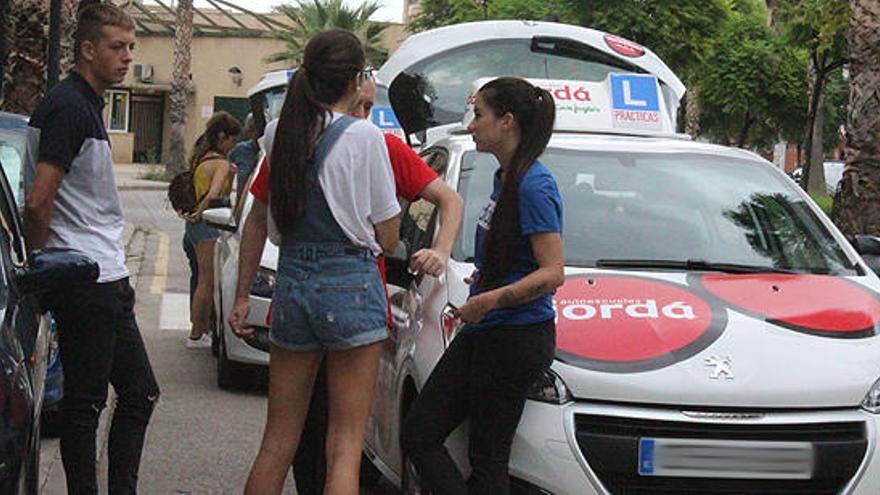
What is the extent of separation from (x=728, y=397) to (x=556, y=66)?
6.22m

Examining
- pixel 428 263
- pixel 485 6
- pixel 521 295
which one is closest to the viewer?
pixel 428 263

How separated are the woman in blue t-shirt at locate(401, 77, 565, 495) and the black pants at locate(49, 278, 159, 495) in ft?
3.40

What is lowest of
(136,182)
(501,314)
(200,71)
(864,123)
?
(136,182)

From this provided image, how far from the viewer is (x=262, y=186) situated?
519cm

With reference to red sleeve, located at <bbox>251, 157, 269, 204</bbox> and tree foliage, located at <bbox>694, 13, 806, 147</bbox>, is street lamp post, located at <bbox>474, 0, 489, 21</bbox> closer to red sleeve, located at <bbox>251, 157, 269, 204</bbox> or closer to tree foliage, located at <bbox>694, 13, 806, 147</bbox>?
tree foliage, located at <bbox>694, 13, 806, 147</bbox>

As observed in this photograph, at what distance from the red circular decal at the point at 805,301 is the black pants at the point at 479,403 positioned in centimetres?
97

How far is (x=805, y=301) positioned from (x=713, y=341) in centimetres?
62

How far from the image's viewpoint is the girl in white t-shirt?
193 inches

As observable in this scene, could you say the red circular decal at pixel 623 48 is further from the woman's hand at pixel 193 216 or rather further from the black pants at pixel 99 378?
the black pants at pixel 99 378

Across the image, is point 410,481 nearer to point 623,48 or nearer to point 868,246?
point 868,246

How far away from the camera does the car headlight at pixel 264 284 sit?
923 cm

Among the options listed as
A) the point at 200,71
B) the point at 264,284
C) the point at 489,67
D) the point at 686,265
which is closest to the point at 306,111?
the point at 686,265

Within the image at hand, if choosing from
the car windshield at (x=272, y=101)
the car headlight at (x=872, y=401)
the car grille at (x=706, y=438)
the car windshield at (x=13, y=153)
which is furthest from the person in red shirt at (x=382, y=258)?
the car windshield at (x=272, y=101)

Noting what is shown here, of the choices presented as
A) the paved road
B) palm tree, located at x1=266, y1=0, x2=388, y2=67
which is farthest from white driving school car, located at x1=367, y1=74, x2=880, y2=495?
palm tree, located at x1=266, y1=0, x2=388, y2=67
